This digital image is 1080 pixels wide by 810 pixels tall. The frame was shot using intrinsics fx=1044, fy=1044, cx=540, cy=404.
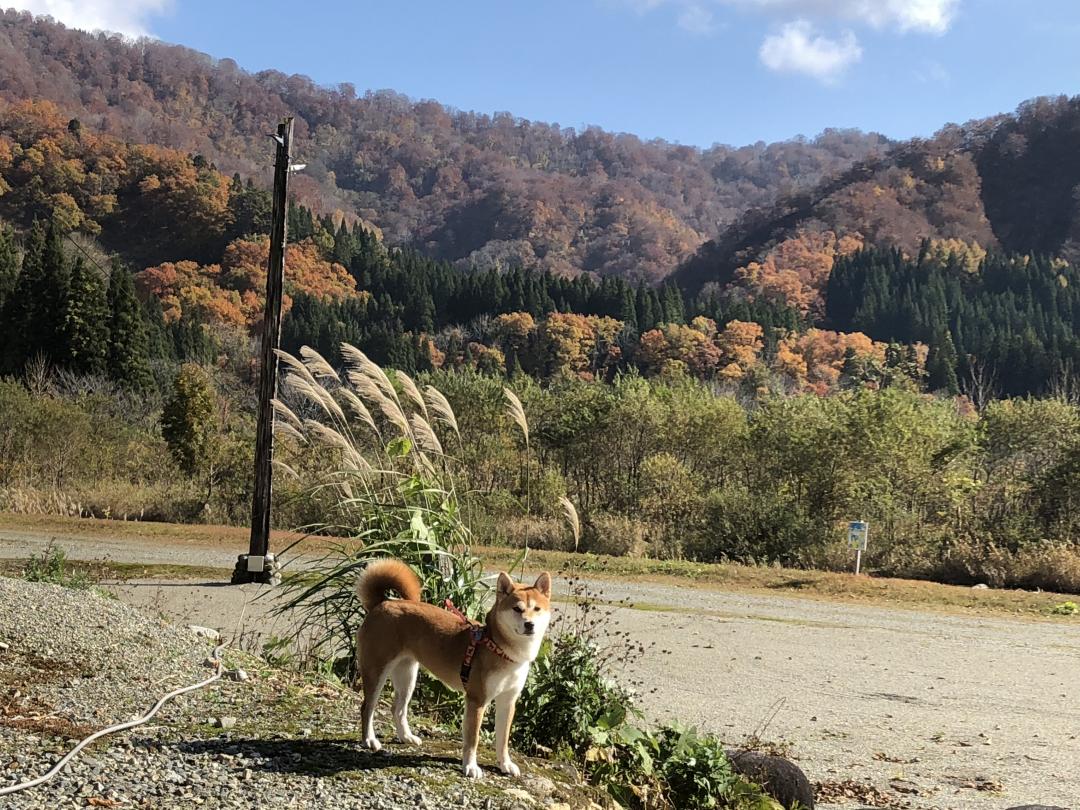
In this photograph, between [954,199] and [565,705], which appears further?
[954,199]

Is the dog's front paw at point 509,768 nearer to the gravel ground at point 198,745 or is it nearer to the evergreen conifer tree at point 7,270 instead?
the gravel ground at point 198,745

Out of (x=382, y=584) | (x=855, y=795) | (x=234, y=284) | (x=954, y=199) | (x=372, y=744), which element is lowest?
(x=855, y=795)

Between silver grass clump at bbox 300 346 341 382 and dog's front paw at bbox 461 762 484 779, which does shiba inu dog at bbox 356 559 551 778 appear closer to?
dog's front paw at bbox 461 762 484 779

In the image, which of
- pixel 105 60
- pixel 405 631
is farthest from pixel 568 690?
pixel 105 60

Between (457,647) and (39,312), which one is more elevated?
(39,312)

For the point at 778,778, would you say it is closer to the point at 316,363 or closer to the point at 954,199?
the point at 316,363

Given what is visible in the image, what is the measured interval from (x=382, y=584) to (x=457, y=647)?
0.56 meters

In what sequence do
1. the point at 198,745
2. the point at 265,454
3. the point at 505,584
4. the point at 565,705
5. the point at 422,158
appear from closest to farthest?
1. the point at 505,584
2. the point at 198,745
3. the point at 565,705
4. the point at 265,454
5. the point at 422,158

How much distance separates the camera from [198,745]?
14.0 feet

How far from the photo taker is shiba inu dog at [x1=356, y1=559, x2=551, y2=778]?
399 centimetres

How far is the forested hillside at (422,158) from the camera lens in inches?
5182

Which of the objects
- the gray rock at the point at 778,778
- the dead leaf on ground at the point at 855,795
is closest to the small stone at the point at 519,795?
the gray rock at the point at 778,778

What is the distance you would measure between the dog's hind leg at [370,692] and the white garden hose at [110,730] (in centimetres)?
96

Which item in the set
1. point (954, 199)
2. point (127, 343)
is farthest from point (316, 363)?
point (954, 199)
